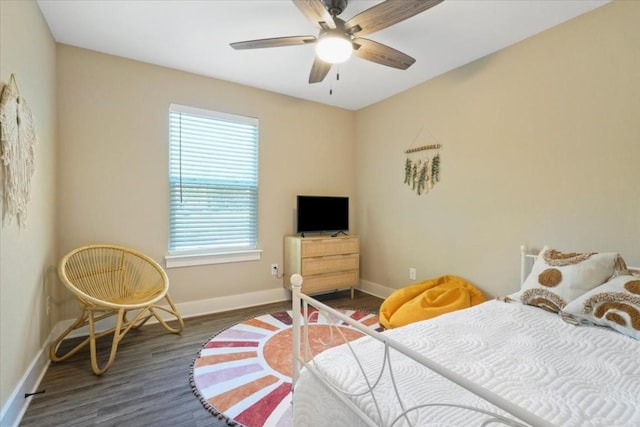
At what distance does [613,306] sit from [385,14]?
77.7 inches

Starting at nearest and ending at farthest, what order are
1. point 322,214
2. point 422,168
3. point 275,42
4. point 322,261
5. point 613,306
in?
point 613,306 → point 275,42 → point 422,168 → point 322,261 → point 322,214

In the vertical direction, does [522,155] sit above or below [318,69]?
below

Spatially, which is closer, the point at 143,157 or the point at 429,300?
the point at 429,300

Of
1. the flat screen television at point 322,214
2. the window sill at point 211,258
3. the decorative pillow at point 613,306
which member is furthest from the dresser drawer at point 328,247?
the decorative pillow at point 613,306

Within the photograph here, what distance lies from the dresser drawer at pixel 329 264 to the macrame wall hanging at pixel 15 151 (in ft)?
7.69

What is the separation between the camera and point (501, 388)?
3.27 feet

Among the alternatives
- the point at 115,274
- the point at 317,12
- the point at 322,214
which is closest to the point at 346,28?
the point at 317,12

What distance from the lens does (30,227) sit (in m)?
1.90

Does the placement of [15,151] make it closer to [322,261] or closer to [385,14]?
[385,14]

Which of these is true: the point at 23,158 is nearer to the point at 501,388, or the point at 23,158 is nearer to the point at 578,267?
the point at 501,388

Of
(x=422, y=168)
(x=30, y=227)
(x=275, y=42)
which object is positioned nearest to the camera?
(x=30, y=227)

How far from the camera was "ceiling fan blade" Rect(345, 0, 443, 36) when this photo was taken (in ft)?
5.32

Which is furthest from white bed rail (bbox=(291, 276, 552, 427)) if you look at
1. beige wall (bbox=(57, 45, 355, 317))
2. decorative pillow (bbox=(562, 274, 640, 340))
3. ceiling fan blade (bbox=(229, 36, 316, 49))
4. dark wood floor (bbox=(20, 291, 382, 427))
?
beige wall (bbox=(57, 45, 355, 317))

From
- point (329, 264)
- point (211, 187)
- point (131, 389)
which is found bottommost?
point (131, 389)
